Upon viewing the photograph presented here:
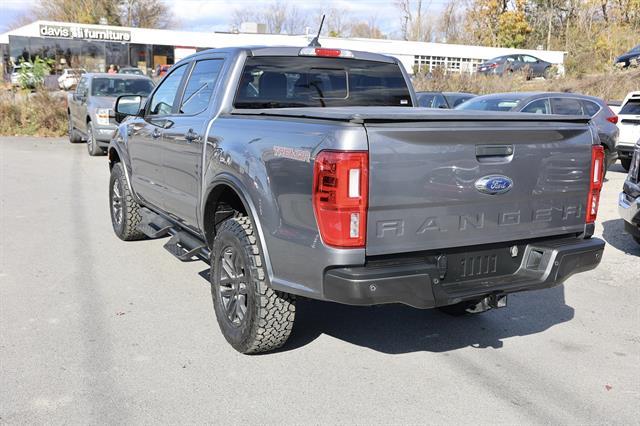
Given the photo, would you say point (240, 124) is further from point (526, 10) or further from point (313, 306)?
point (526, 10)

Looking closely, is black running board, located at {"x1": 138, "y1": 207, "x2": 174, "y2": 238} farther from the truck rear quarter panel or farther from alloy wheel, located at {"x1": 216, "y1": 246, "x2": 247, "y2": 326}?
the truck rear quarter panel

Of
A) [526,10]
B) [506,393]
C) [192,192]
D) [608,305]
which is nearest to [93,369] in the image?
[192,192]

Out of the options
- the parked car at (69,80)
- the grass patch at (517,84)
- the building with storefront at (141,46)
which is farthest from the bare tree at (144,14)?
the grass patch at (517,84)

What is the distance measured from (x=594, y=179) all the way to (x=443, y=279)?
1.28 meters

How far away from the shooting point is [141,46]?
1756 inches

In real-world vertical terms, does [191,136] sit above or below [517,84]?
below

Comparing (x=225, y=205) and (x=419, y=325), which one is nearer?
(x=225, y=205)

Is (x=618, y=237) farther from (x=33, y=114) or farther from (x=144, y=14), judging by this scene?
(x=144, y=14)

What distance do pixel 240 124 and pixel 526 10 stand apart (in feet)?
202

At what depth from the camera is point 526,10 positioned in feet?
195

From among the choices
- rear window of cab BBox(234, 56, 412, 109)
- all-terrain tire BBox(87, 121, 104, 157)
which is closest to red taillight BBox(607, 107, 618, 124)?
rear window of cab BBox(234, 56, 412, 109)

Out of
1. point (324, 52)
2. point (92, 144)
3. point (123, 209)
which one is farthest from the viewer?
point (92, 144)

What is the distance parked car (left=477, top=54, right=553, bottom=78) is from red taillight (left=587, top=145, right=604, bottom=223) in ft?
92.1

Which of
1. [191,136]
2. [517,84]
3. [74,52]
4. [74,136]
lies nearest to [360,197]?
[191,136]
